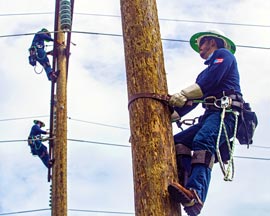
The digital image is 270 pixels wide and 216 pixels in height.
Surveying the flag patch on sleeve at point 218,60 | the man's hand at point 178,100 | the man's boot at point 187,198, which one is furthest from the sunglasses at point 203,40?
the man's boot at point 187,198

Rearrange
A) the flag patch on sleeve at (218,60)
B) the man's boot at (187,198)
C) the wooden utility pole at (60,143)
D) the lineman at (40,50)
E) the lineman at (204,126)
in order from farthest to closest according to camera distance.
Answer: the lineman at (40,50)
the wooden utility pole at (60,143)
the flag patch on sleeve at (218,60)
the lineman at (204,126)
the man's boot at (187,198)

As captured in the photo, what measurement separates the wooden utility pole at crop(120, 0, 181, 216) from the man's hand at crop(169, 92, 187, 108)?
5 cm

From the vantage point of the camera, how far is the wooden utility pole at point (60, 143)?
7.53 meters

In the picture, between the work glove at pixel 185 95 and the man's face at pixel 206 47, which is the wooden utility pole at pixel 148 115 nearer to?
the work glove at pixel 185 95

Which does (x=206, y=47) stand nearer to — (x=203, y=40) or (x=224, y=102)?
(x=203, y=40)

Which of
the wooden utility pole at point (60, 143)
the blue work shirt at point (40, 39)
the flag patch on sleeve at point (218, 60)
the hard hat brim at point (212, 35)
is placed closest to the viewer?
the flag patch on sleeve at point (218, 60)

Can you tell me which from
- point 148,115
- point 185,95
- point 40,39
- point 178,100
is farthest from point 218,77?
point 40,39

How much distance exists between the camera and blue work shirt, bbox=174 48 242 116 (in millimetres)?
3525

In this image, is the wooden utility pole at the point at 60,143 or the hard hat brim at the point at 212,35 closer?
the hard hat brim at the point at 212,35

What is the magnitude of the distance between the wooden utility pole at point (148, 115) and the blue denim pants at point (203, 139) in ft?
0.65

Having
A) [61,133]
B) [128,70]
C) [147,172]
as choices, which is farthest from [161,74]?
[61,133]

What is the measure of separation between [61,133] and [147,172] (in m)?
5.36

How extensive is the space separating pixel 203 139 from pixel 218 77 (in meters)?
0.48

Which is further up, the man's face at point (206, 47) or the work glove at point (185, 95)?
the man's face at point (206, 47)
